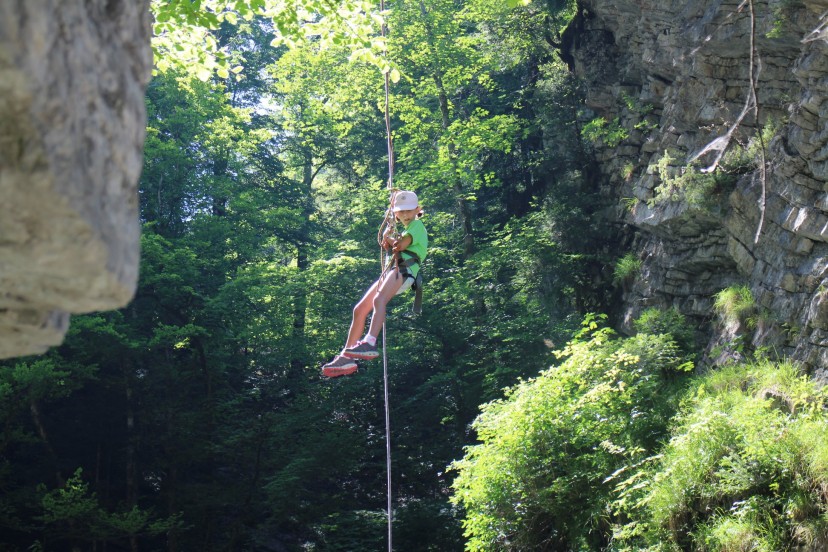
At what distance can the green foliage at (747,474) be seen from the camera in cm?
790

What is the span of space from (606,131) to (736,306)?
556cm

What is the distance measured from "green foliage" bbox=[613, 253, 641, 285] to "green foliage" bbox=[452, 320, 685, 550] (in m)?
3.52

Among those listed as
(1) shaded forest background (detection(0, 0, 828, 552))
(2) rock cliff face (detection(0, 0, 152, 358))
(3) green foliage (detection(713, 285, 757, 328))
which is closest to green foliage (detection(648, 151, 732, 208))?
(3) green foliage (detection(713, 285, 757, 328))

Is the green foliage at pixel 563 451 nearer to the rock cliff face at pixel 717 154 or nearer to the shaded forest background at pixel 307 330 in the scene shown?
the rock cliff face at pixel 717 154

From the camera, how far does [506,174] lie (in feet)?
66.3

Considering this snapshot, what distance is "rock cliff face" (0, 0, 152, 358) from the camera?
2.13 m

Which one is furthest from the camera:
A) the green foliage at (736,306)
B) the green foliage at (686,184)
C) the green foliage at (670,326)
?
the green foliage at (670,326)

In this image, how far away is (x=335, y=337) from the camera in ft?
59.3

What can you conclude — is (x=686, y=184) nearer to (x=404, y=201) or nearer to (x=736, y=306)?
(x=736, y=306)

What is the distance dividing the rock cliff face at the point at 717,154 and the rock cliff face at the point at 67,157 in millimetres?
6480

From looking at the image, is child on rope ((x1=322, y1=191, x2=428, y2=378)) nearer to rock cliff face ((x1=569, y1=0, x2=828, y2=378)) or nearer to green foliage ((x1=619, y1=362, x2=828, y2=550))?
rock cliff face ((x1=569, y1=0, x2=828, y2=378))

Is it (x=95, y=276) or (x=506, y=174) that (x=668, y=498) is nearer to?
(x=95, y=276)

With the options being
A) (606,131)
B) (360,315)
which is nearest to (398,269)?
(360,315)

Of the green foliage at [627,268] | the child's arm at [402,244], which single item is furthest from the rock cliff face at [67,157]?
the green foliage at [627,268]
